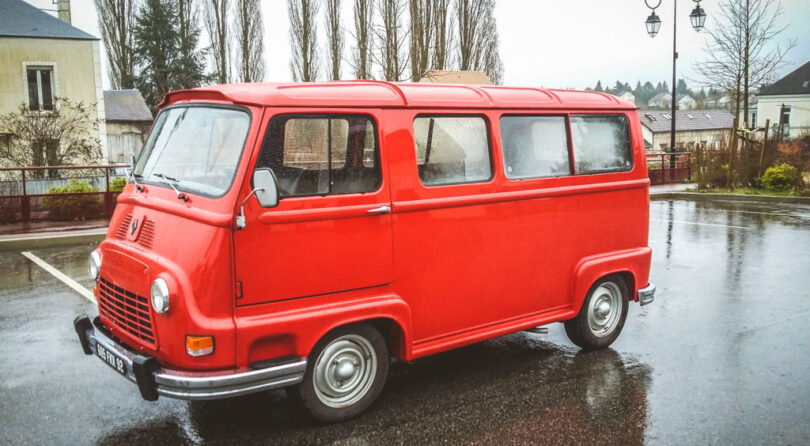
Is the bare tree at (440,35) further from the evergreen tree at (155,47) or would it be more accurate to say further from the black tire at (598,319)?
the black tire at (598,319)

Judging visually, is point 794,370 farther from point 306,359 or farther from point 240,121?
point 240,121

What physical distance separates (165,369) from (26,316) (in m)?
4.40

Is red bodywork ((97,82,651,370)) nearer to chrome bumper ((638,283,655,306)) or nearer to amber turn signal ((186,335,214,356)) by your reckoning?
amber turn signal ((186,335,214,356))

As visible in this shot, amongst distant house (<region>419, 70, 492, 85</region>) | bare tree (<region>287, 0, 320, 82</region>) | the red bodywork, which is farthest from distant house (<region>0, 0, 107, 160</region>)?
the red bodywork

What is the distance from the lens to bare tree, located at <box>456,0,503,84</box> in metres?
31.3

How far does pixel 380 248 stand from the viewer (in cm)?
478

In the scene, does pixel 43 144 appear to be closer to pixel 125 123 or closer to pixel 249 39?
pixel 125 123

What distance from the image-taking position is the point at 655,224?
14914mm

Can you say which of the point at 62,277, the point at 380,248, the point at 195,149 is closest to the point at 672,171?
the point at 62,277

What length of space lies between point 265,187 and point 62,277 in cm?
706

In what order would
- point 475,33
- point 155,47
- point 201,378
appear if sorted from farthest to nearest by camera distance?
point 155,47 → point 475,33 → point 201,378

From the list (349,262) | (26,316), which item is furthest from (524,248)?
(26,316)

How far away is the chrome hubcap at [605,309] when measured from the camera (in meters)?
6.27

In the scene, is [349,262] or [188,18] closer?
[349,262]
